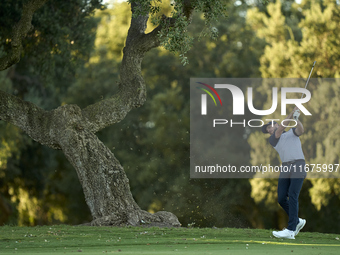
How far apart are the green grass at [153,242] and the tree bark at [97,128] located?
1327 mm

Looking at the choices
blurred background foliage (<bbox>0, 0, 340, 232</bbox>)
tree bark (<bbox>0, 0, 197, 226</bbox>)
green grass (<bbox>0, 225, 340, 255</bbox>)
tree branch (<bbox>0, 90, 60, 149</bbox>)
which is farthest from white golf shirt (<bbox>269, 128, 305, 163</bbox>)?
blurred background foliage (<bbox>0, 0, 340, 232</bbox>)

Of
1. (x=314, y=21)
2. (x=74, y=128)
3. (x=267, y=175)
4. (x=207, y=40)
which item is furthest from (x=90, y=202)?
(x=207, y=40)

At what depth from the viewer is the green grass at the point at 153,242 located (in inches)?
259

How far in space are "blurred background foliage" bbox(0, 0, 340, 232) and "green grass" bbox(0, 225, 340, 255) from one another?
8242 millimetres

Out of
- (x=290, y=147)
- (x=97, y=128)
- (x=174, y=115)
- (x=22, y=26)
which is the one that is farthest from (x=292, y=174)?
(x=174, y=115)

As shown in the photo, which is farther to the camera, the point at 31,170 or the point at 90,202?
the point at 31,170

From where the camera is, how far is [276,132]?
8688 mm

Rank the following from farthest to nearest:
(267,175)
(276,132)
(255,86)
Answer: (255,86), (267,175), (276,132)

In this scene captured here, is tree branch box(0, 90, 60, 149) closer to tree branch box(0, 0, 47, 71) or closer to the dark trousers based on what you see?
tree branch box(0, 0, 47, 71)

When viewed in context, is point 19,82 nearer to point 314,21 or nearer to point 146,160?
point 146,160

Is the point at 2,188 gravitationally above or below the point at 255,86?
below

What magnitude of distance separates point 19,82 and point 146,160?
7.54 meters

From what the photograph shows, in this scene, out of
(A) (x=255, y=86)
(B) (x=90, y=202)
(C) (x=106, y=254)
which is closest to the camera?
(C) (x=106, y=254)

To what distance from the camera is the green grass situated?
6.58m
